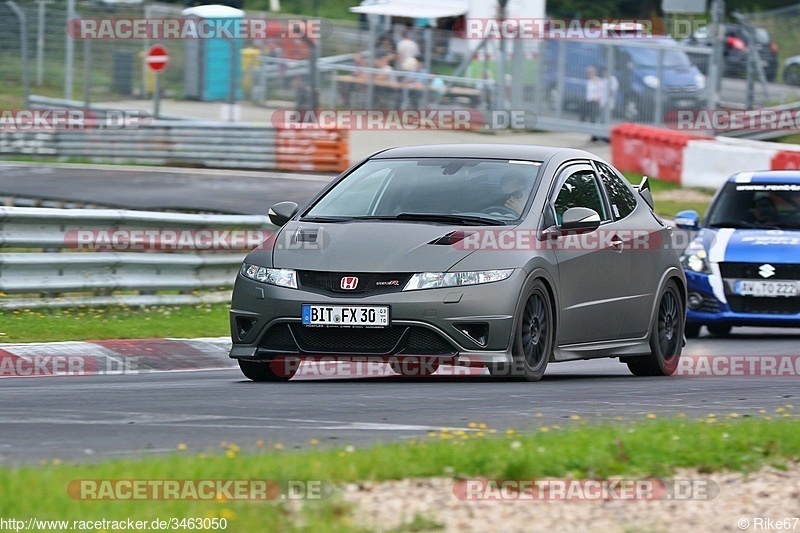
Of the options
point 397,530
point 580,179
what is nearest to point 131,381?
point 580,179

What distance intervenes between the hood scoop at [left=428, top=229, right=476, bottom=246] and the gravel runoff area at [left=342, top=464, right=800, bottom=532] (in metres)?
3.52

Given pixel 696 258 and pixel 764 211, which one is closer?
pixel 696 258

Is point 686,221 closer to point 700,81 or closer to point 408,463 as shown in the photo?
point 408,463

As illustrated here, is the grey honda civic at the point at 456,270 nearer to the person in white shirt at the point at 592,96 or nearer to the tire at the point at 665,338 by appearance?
Answer: the tire at the point at 665,338

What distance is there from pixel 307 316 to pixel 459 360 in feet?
2.97

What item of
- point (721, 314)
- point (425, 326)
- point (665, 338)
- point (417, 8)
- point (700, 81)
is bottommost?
point (721, 314)

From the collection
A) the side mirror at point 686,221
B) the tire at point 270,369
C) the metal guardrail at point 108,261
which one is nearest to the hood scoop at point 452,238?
the tire at point 270,369

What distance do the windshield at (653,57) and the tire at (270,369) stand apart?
22509 millimetres

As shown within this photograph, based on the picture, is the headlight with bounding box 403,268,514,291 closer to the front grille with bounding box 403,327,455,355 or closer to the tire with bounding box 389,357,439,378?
the front grille with bounding box 403,327,455,355

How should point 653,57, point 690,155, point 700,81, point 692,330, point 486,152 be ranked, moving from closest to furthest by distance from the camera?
point 486,152 → point 692,330 → point 690,155 → point 653,57 → point 700,81

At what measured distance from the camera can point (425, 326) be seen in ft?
28.9

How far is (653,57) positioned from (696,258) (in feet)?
57.4

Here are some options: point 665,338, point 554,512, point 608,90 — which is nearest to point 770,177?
point 665,338

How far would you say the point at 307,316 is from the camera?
29.3ft
